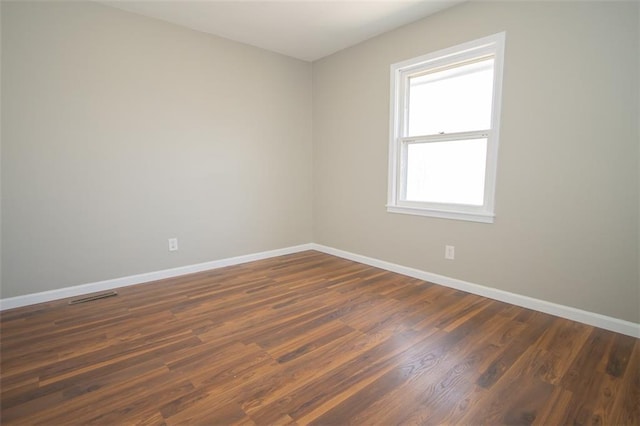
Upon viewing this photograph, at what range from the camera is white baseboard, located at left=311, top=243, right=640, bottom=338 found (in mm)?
2057

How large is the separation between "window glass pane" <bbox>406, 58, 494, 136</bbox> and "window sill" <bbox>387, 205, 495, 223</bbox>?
774 millimetres

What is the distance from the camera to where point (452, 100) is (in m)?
2.90

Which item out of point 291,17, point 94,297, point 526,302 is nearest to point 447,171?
point 526,302

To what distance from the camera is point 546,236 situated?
92.3 inches

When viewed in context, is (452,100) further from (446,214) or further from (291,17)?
(291,17)

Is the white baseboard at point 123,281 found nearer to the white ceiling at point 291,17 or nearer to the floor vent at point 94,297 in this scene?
the floor vent at point 94,297

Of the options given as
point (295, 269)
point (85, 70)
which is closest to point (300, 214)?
point (295, 269)

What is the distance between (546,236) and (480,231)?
0.48 m

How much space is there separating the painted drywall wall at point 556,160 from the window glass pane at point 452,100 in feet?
0.73

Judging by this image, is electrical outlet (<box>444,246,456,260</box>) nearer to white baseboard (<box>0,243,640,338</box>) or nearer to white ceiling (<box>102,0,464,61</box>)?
white baseboard (<box>0,243,640,338</box>)

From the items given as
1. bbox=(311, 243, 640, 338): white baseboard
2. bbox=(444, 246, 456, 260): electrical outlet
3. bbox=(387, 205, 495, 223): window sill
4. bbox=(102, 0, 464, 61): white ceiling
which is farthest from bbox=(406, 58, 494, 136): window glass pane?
bbox=(311, 243, 640, 338): white baseboard

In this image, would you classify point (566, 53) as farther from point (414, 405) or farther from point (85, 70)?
point (85, 70)

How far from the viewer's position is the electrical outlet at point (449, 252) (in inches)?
114

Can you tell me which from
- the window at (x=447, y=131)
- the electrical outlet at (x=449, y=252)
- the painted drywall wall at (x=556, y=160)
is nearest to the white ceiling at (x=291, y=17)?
the painted drywall wall at (x=556, y=160)
